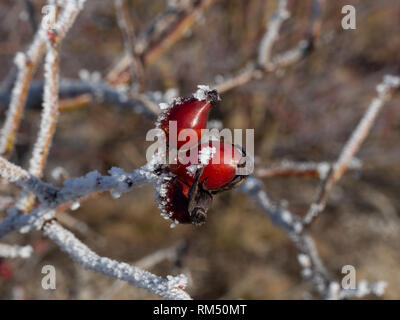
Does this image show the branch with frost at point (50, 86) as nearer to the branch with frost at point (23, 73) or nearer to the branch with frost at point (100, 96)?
the branch with frost at point (23, 73)

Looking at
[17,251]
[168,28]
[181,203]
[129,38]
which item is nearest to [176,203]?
[181,203]

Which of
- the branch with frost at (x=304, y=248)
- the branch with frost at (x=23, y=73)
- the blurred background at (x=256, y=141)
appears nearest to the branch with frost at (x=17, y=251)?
the branch with frost at (x=23, y=73)

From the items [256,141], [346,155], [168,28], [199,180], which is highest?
[256,141]

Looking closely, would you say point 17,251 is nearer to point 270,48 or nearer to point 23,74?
point 23,74

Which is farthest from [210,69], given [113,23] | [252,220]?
[252,220]

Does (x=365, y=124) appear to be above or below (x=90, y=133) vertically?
below
